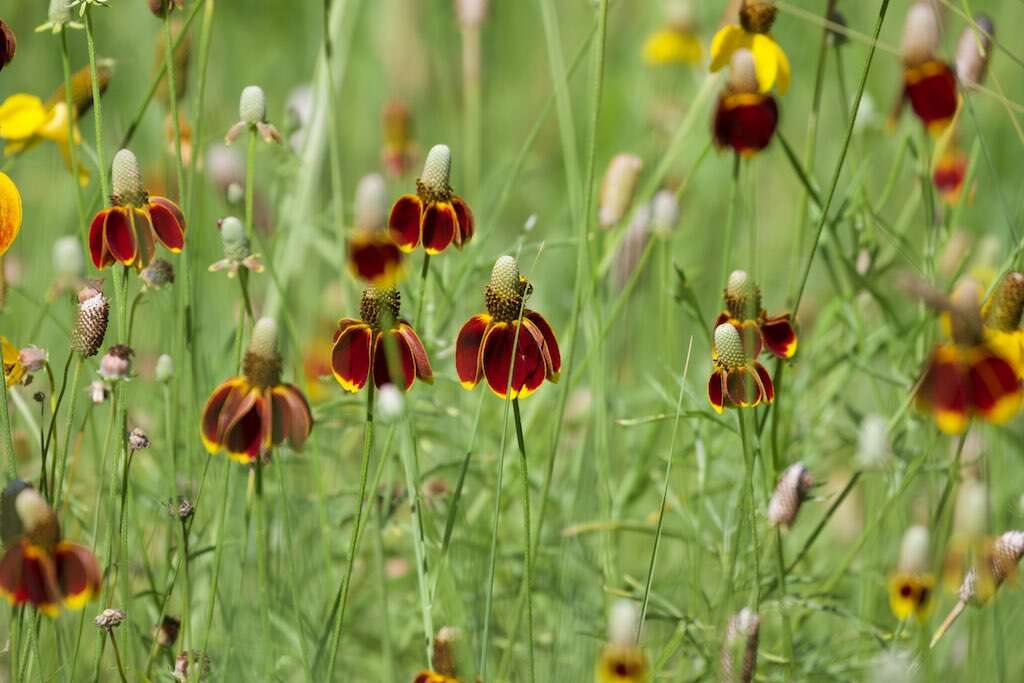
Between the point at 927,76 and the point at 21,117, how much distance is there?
1.09 meters

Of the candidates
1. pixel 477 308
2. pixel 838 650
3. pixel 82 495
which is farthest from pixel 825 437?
pixel 82 495

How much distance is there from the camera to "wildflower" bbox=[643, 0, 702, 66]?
7.38 ft

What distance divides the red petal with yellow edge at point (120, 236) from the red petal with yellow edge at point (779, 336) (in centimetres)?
61

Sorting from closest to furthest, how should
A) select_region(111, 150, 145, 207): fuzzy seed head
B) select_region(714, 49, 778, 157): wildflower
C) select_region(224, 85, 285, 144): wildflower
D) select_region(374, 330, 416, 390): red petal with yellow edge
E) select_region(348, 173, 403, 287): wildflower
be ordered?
select_region(348, 173, 403, 287): wildflower → select_region(374, 330, 416, 390): red petal with yellow edge → select_region(111, 150, 145, 207): fuzzy seed head → select_region(224, 85, 285, 144): wildflower → select_region(714, 49, 778, 157): wildflower

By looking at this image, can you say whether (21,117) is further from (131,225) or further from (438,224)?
(438,224)

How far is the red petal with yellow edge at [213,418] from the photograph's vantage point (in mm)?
978

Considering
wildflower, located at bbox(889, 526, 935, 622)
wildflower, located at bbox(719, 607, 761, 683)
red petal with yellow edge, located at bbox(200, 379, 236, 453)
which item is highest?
red petal with yellow edge, located at bbox(200, 379, 236, 453)

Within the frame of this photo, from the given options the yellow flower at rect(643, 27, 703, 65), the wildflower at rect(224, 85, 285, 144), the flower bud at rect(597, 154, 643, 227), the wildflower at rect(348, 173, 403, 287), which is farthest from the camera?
the yellow flower at rect(643, 27, 703, 65)

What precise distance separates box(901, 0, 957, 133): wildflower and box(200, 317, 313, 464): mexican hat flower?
0.87 meters

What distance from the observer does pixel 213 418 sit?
1.00 m

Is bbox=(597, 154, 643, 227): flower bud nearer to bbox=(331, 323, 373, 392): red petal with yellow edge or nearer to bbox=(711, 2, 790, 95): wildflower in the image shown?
bbox=(711, 2, 790, 95): wildflower

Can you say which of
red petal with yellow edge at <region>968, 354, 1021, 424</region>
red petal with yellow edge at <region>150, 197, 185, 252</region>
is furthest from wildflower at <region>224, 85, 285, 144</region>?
red petal with yellow edge at <region>968, 354, 1021, 424</region>

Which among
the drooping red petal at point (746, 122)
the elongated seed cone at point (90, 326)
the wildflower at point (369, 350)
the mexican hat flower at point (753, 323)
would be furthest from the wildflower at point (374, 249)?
the drooping red petal at point (746, 122)

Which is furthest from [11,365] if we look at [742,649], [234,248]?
[742,649]
